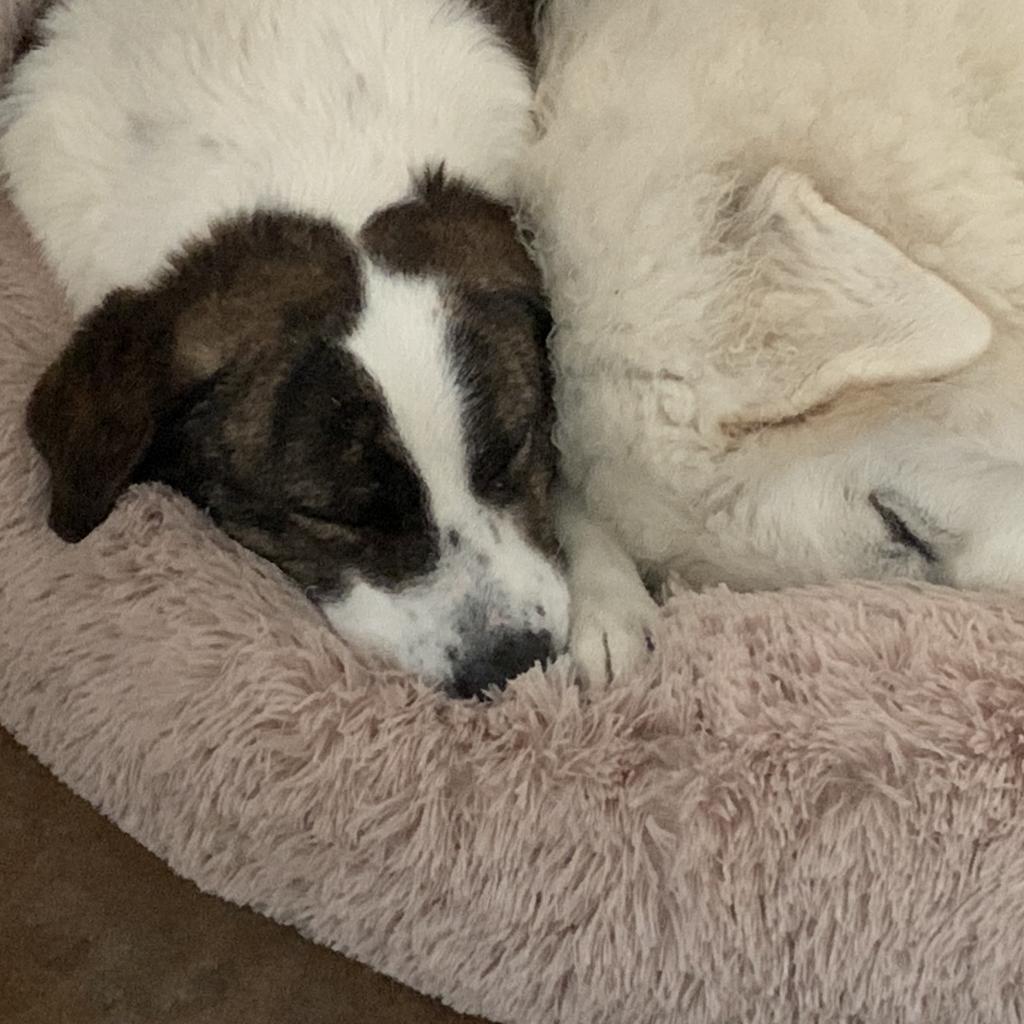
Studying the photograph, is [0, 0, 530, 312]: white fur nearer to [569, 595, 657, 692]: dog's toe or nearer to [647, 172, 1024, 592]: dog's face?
[647, 172, 1024, 592]: dog's face

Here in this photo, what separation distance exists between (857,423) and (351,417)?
0.44 m

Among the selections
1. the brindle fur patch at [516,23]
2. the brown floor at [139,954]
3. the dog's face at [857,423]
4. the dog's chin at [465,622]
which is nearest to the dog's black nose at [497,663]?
the dog's chin at [465,622]

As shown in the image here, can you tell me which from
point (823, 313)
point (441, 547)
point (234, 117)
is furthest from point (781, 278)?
point (234, 117)

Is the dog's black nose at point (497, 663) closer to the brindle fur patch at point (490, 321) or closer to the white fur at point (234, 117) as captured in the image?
the brindle fur patch at point (490, 321)

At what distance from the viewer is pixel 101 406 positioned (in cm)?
117

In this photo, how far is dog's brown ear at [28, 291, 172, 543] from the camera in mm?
1167

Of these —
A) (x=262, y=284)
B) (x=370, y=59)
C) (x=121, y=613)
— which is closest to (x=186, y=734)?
(x=121, y=613)

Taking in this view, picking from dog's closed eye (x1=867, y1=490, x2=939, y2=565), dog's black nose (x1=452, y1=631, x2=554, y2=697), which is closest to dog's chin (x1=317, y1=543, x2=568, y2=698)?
dog's black nose (x1=452, y1=631, x2=554, y2=697)

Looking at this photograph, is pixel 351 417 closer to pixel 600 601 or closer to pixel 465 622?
pixel 465 622

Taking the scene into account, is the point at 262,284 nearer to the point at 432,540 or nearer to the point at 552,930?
the point at 432,540

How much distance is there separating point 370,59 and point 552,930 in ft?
2.58

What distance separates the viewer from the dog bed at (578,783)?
1.10m

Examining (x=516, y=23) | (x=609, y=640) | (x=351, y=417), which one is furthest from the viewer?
(x=516, y=23)

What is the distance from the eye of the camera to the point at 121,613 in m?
1.24
